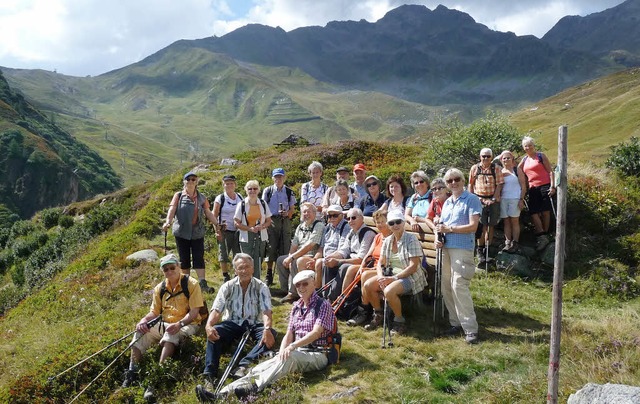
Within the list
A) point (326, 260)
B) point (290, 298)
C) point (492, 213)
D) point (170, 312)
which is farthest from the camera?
point (492, 213)

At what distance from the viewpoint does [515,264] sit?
10.4m

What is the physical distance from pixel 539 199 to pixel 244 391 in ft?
25.9

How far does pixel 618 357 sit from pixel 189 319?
19.5 ft

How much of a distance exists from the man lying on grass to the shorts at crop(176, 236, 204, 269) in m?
3.84

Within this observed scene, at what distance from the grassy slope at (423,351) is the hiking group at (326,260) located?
0.38m

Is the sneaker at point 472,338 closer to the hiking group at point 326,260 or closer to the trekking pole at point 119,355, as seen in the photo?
the hiking group at point 326,260

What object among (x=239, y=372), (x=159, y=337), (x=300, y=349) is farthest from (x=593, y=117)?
(x=239, y=372)

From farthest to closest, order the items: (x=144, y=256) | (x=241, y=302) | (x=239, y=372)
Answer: (x=144, y=256), (x=241, y=302), (x=239, y=372)

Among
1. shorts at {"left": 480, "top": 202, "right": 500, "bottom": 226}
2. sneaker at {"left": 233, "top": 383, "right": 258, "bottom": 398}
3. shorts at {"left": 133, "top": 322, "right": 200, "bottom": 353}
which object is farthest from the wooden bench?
shorts at {"left": 133, "top": 322, "right": 200, "bottom": 353}

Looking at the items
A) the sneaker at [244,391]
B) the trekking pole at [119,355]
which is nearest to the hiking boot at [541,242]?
the sneaker at [244,391]

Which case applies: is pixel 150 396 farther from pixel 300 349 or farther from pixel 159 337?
pixel 300 349

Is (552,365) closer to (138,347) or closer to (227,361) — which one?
(227,361)

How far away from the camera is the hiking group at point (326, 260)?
259 inches

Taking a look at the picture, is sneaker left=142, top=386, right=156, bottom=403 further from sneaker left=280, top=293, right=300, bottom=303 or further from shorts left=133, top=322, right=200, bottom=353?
sneaker left=280, top=293, right=300, bottom=303
